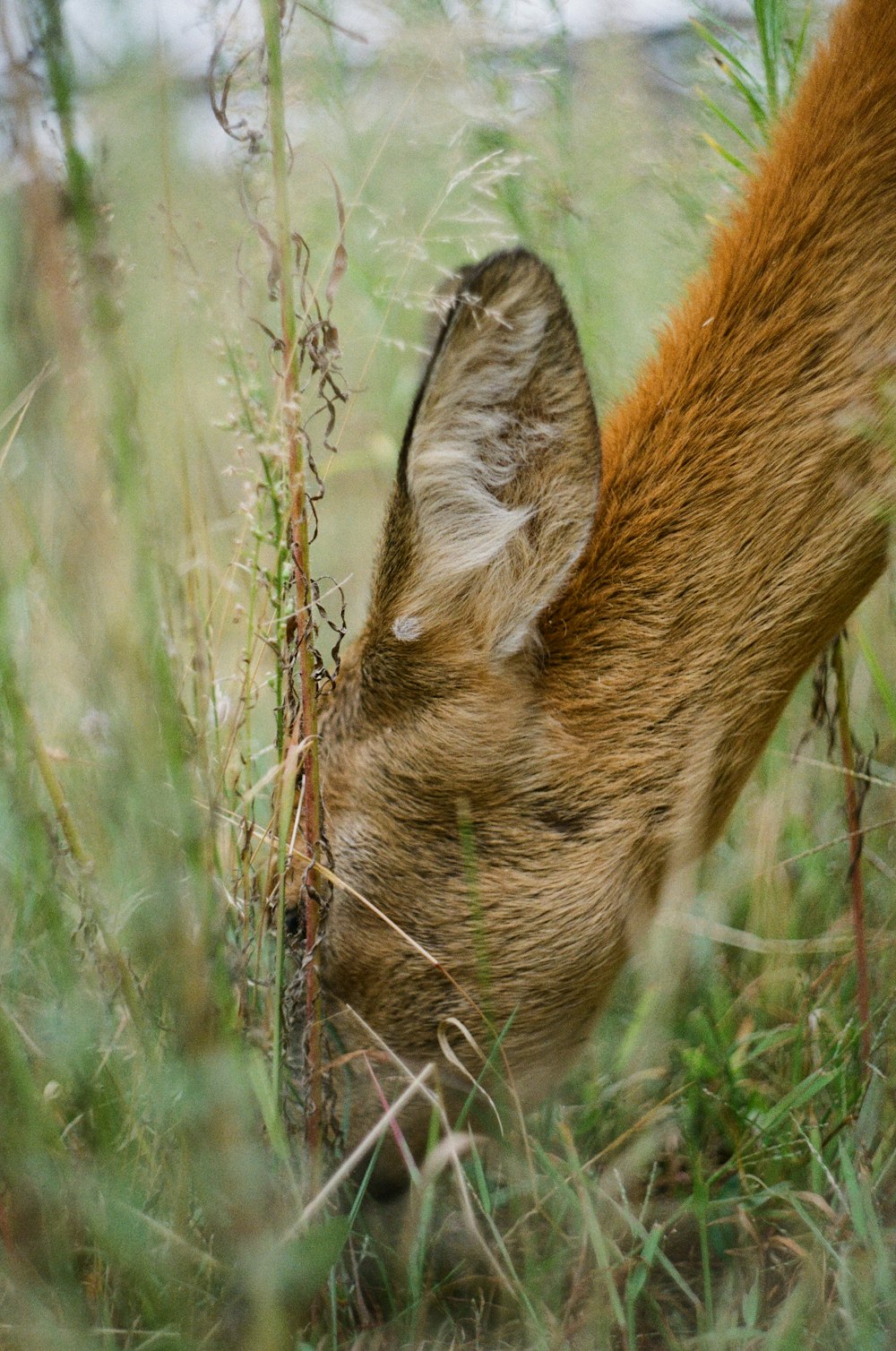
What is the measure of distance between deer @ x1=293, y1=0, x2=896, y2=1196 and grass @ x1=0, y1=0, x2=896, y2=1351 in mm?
168

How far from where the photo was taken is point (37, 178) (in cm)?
124

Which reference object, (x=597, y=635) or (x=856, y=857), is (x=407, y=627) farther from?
(x=856, y=857)

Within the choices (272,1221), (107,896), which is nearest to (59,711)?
(107,896)

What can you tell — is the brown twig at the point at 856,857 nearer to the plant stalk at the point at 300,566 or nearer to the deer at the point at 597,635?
the deer at the point at 597,635

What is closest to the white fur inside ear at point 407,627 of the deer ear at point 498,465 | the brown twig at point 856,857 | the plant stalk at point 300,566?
the deer ear at point 498,465

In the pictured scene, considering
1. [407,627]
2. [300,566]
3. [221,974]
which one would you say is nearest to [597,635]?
[407,627]

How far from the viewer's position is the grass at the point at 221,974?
4.55 feet

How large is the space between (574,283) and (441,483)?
69.3 inches

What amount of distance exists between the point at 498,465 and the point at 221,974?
866mm

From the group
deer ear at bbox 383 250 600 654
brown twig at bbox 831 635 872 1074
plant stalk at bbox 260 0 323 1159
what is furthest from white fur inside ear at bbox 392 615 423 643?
brown twig at bbox 831 635 872 1074

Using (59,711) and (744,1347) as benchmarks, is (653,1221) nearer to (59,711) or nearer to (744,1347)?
(744,1347)

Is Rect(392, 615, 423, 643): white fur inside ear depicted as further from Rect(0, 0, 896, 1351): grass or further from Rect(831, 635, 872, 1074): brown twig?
Rect(831, 635, 872, 1074): brown twig

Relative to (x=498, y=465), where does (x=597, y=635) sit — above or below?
below

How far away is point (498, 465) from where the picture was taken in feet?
6.15
